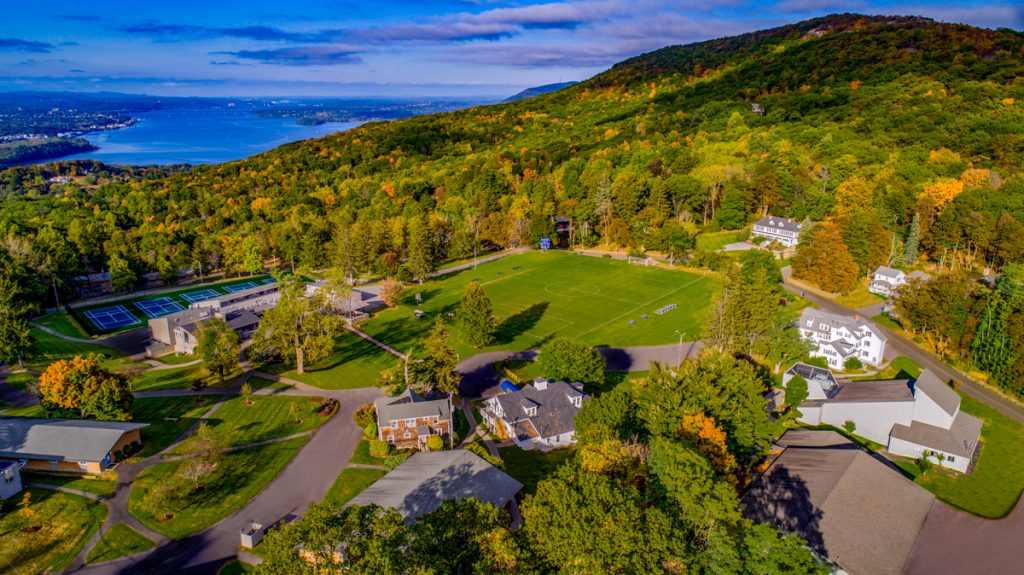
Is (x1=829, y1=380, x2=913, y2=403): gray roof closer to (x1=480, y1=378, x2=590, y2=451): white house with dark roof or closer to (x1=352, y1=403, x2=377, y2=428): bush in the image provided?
(x1=480, y1=378, x2=590, y2=451): white house with dark roof

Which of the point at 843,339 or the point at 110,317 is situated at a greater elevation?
the point at 843,339

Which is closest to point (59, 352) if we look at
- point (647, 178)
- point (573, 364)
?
point (573, 364)

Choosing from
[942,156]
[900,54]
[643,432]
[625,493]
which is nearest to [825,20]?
[900,54]

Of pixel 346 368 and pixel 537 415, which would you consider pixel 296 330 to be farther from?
pixel 537 415

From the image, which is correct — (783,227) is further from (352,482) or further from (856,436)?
(352,482)

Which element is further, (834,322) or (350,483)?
(834,322)

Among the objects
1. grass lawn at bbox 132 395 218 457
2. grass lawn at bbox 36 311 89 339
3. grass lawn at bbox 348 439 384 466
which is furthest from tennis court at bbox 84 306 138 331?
grass lawn at bbox 348 439 384 466

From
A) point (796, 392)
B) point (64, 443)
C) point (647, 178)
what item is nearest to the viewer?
point (64, 443)
